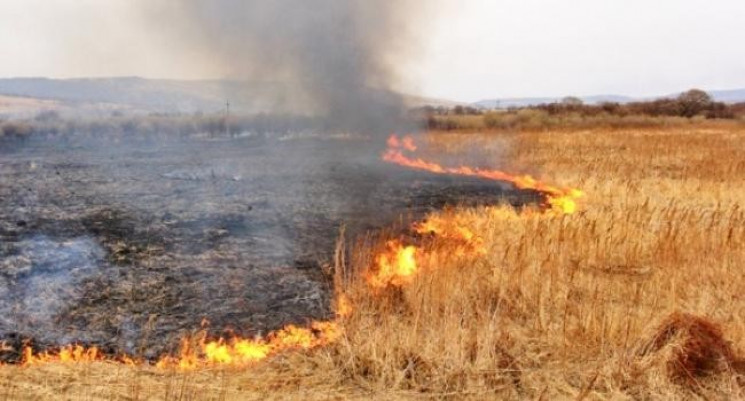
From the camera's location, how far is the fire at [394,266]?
7.29 meters

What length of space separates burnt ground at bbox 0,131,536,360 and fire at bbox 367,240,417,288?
2.41 feet

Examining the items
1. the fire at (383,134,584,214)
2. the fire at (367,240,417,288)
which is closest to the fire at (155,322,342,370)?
the fire at (367,240,417,288)

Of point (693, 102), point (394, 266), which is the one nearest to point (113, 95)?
point (693, 102)

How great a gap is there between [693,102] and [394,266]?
212ft

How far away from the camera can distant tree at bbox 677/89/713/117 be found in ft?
195

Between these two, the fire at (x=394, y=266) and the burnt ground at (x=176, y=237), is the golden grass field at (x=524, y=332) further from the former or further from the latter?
the burnt ground at (x=176, y=237)

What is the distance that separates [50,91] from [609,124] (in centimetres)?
13764

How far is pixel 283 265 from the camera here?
808 cm

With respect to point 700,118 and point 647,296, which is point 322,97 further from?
point 700,118

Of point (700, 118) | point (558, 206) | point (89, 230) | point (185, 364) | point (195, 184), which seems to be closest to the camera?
point (185, 364)

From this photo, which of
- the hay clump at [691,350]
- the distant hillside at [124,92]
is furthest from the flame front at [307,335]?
the distant hillside at [124,92]

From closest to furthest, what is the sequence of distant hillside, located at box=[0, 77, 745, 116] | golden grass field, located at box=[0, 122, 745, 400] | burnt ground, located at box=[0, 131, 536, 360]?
golden grass field, located at box=[0, 122, 745, 400] → burnt ground, located at box=[0, 131, 536, 360] → distant hillside, located at box=[0, 77, 745, 116]

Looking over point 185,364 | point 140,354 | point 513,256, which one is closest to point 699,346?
point 513,256

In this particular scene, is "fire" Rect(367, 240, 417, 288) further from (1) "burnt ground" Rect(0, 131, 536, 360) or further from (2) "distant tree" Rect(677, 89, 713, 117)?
(2) "distant tree" Rect(677, 89, 713, 117)
